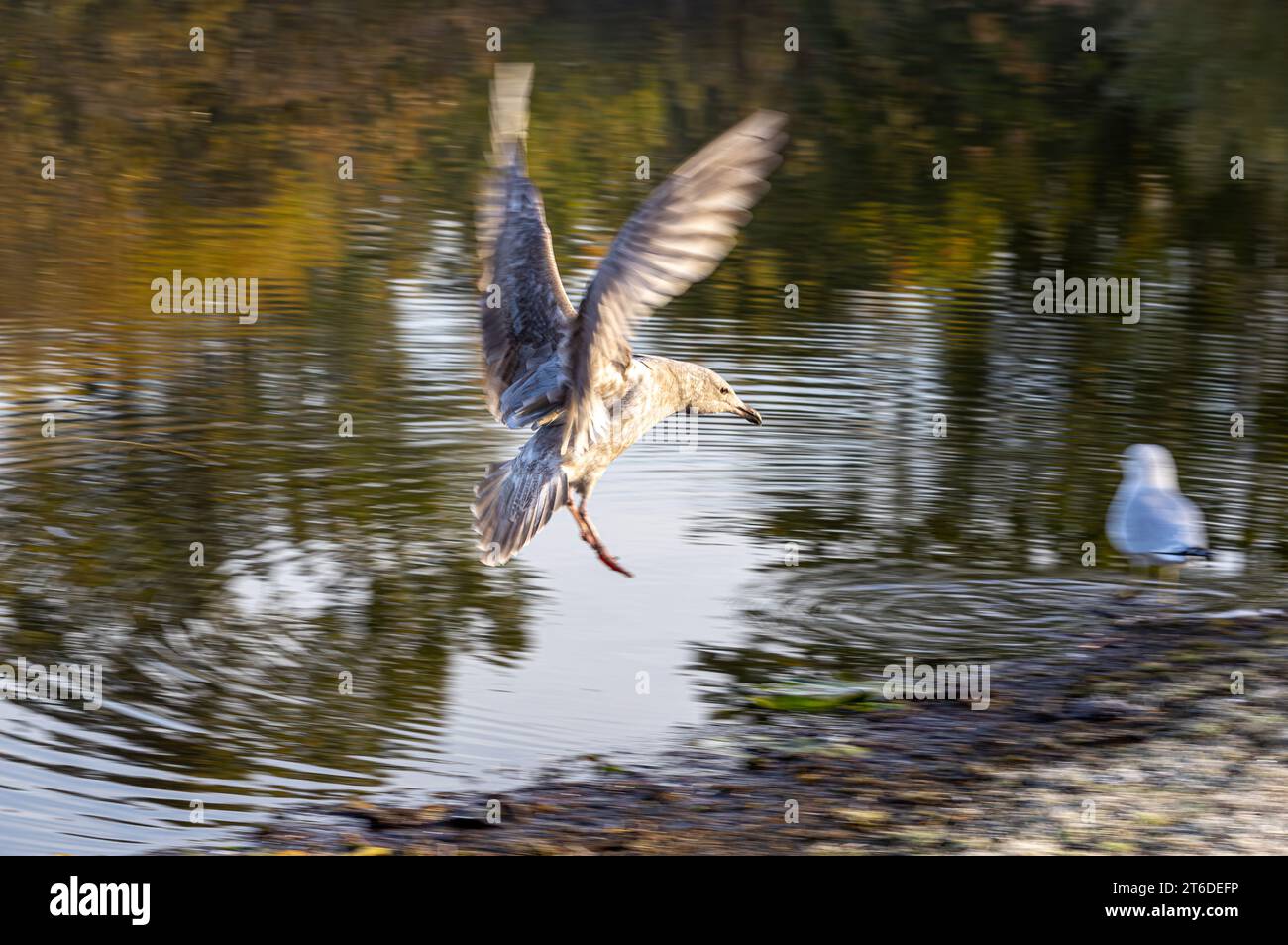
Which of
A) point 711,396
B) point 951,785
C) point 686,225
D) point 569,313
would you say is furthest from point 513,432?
point 951,785

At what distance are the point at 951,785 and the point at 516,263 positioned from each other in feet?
8.14

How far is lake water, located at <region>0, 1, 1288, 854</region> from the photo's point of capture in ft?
21.3

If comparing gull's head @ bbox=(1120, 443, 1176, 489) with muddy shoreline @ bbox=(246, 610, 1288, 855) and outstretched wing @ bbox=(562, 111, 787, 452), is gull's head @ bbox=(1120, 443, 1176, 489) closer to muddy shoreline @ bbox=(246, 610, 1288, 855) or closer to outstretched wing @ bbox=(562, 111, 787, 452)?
muddy shoreline @ bbox=(246, 610, 1288, 855)

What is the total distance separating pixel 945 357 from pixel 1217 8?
20.5 metres

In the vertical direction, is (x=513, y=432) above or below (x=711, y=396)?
below

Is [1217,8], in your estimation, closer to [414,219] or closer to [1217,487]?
[414,219]

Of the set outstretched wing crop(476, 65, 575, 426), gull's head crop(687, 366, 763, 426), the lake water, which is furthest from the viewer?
gull's head crop(687, 366, 763, 426)

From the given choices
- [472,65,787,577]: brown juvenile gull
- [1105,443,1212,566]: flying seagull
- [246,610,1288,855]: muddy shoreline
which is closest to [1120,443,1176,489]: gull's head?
[1105,443,1212,566]: flying seagull

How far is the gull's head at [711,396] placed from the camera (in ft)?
24.3

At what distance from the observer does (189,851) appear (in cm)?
525

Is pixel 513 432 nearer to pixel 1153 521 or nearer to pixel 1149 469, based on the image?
pixel 1149 469

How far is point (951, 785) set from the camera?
5.79 metres

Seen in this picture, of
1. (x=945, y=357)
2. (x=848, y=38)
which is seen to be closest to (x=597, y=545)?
(x=945, y=357)

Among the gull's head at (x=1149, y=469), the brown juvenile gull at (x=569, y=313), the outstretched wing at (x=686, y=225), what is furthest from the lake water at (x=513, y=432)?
the outstretched wing at (x=686, y=225)
